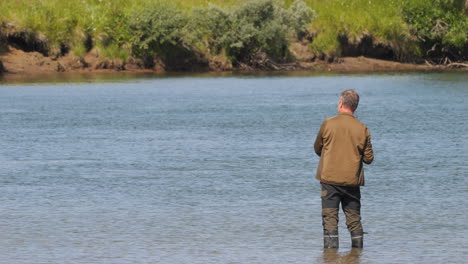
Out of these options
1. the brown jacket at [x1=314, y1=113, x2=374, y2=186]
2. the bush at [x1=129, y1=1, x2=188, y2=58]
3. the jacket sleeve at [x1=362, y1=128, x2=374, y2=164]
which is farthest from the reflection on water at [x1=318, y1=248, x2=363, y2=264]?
the bush at [x1=129, y1=1, x2=188, y2=58]

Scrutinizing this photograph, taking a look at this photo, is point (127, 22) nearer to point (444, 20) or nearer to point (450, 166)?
point (444, 20)

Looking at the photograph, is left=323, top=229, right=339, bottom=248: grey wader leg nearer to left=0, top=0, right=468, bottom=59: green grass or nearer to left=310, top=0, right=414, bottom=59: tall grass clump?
left=0, top=0, right=468, bottom=59: green grass

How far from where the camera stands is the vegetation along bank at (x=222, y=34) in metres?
49.8

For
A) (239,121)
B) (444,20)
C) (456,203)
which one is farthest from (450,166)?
(444,20)

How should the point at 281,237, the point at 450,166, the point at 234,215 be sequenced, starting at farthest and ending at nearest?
the point at 450,166 → the point at 234,215 → the point at 281,237

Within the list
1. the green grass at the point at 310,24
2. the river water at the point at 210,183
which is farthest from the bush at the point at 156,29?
the river water at the point at 210,183

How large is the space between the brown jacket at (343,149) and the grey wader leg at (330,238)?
0.58 meters

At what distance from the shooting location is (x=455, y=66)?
5834 cm

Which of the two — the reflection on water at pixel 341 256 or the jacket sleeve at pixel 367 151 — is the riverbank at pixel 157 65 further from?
the jacket sleeve at pixel 367 151

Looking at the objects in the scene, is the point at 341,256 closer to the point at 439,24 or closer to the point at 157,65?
the point at 157,65

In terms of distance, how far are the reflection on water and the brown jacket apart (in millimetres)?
741

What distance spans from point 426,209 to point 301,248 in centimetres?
291

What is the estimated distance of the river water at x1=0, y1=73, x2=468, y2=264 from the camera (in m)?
10.9

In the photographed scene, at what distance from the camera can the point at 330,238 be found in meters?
10.5
